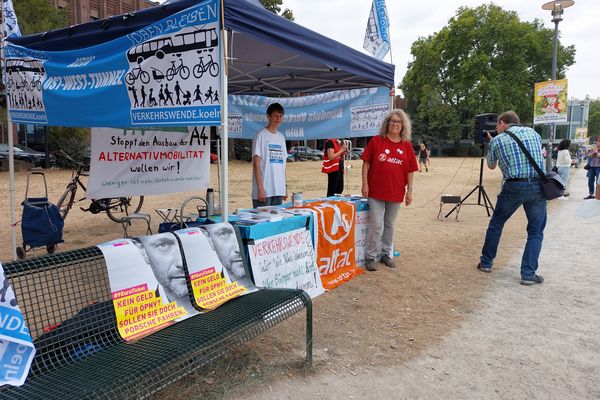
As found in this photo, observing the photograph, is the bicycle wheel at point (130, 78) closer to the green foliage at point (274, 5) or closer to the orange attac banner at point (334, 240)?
the orange attac banner at point (334, 240)

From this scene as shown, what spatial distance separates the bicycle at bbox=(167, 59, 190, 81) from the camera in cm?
314

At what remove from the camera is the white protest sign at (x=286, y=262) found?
3388mm

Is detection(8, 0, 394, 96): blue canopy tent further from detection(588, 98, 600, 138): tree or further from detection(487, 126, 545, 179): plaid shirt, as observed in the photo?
detection(588, 98, 600, 138): tree

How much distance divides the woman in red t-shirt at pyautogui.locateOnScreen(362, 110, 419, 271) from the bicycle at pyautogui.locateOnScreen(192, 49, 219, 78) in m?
2.17

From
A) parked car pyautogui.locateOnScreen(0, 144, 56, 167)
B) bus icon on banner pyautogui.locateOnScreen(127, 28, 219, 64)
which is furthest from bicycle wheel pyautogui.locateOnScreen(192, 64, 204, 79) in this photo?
parked car pyautogui.locateOnScreen(0, 144, 56, 167)

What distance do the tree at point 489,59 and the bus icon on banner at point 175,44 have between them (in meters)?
39.7

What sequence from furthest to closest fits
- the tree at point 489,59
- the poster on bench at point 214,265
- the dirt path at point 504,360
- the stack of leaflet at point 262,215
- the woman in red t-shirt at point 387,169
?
the tree at point 489,59, the woman in red t-shirt at point 387,169, the stack of leaflet at point 262,215, the poster on bench at point 214,265, the dirt path at point 504,360

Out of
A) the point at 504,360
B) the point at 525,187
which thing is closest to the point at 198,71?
the point at 504,360

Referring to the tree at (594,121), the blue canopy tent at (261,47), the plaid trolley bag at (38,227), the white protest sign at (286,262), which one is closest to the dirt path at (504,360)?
the white protest sign at (286,262)

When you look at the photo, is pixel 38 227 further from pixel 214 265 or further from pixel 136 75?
pixel 214 265

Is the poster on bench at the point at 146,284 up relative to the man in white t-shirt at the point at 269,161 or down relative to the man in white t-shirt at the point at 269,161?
down

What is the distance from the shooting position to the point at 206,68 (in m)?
3.06

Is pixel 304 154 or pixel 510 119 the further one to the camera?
pixel 304 154

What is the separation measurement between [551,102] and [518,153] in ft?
27.9
